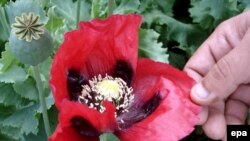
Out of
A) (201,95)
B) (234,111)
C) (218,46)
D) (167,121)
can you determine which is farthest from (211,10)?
(167,121)

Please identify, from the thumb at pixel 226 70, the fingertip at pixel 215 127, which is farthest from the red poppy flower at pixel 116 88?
the fingertip at pixel 215 127

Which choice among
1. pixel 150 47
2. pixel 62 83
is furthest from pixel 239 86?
pixel 62 83

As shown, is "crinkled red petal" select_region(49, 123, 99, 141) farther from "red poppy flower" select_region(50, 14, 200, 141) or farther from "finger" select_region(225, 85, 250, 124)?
"finger" select_region(225, 85, 250, 124)

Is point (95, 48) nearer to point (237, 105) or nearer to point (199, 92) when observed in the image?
point (199, 92)

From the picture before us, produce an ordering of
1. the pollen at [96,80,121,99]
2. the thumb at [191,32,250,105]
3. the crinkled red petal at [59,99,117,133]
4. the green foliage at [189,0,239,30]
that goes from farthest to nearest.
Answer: the green foliage at [189,0,239,30]
the thumb at [191,32,250,105]
the pollen at [96,80,121,99]
the crinkled red petal at [59,99,117,133]

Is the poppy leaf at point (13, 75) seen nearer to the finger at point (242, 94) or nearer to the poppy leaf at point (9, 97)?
the poppy leaf at point (9, 97)

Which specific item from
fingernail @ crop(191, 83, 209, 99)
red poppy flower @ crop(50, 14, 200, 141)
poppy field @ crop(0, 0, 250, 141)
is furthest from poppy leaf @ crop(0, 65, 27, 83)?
fingernail @ crop(191, 83, 209, 99)

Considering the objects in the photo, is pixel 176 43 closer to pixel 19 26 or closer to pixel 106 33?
pixel 106 33
